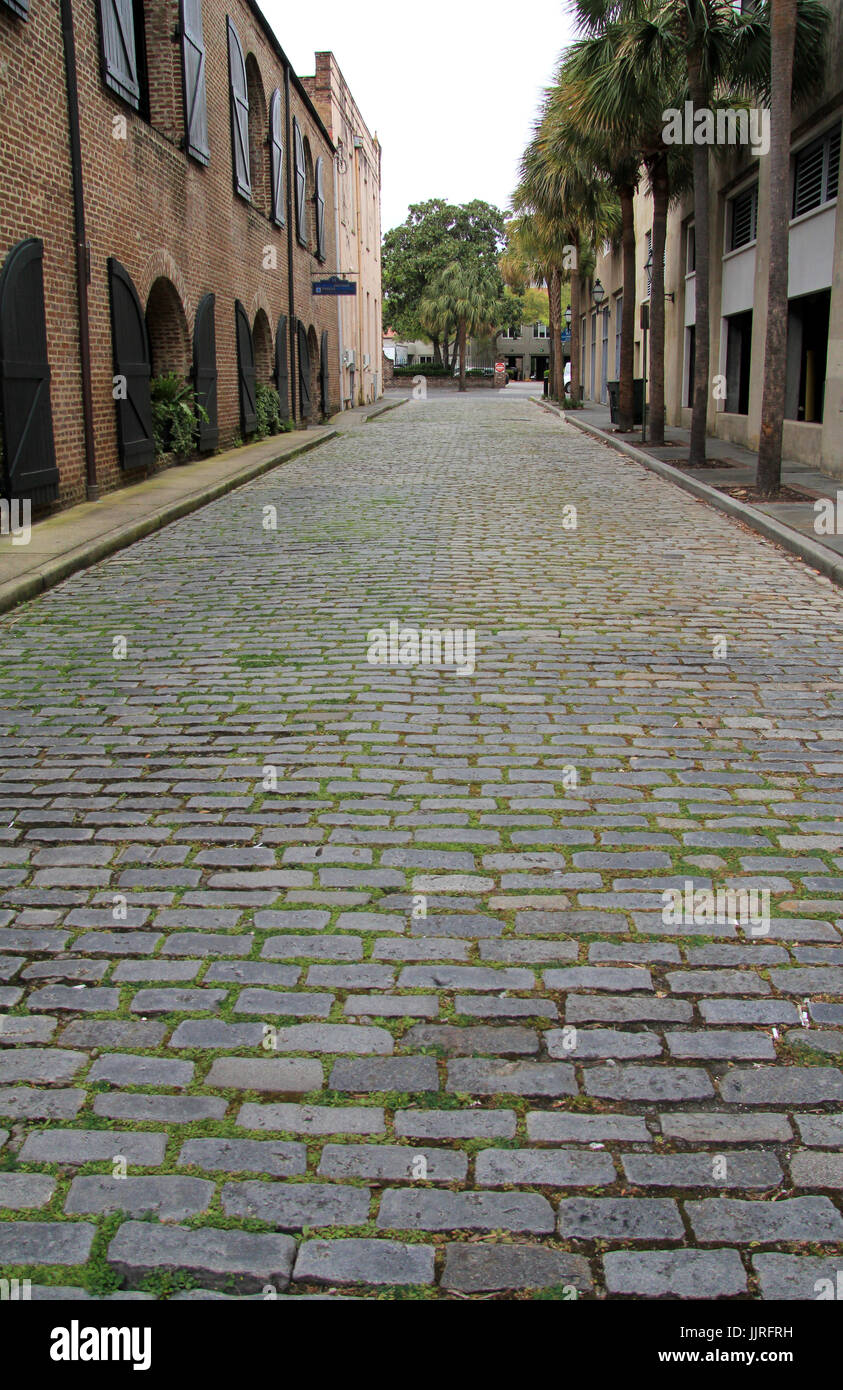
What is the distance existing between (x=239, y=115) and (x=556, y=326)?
22.4m

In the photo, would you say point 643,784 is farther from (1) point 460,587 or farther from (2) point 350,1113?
(1) point 460,587

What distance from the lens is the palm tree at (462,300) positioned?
220ft

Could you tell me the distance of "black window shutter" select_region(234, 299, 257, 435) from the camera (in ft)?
70.7

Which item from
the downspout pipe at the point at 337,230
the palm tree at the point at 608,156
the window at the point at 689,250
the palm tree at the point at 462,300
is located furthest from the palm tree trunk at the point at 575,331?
the palm tree at the point at 462,300

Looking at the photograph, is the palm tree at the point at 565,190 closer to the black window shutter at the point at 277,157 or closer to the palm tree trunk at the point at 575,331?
the palm tree trunk at the point at 575,331

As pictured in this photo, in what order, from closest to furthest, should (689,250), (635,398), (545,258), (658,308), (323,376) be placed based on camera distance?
(658,308)
(635,398)
(689,250)
(323,376)
(545,258)

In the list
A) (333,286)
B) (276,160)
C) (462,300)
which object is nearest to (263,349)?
(276,160)

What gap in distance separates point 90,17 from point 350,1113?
13.8 m

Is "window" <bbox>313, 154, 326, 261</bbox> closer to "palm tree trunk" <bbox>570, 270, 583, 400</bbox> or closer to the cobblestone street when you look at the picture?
"palm tree trunk" <bbox>570, 270, 583, 400</bbox>

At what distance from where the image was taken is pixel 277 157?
2534cm

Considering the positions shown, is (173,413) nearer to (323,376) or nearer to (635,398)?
(635,398)

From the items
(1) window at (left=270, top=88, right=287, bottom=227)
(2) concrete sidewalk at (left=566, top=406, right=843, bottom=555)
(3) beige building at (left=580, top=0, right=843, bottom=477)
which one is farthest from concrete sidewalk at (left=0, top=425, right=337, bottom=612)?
(1) window at (left=270, top=88, right=287, bottom=227)

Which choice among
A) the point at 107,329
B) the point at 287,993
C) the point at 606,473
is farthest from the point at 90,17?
the point at 287,993

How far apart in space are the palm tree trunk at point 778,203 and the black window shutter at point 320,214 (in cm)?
2074
